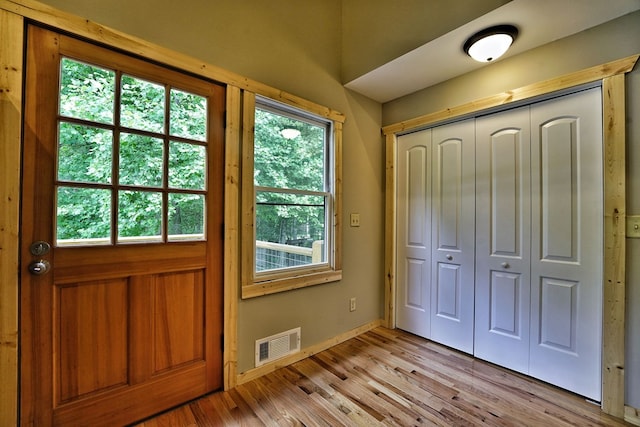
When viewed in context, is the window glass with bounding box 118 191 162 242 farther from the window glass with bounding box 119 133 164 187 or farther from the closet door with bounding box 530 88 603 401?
the closet door with bounding box 530 88 603 401

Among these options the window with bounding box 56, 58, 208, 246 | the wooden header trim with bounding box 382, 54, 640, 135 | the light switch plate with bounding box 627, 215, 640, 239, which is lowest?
the light switch plate with bounding box 627, 215, 640, 239

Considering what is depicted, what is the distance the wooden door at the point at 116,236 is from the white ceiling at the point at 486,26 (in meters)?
1.44

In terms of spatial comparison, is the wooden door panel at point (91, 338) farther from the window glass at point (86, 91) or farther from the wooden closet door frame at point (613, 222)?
the wooden closet door frame at point (613, 222)

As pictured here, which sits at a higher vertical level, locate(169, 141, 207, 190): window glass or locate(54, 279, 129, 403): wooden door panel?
locate(169, 141, 207, 190): window glass

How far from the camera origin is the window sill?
76.5 inches

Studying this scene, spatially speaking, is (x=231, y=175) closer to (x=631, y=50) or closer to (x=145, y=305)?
(x=145, y=305)

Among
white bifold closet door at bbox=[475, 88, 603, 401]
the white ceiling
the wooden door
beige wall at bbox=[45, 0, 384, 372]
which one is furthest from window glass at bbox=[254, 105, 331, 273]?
white bifold closet door at bbox=[475, 88, 603, 401]

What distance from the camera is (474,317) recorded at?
2.31m

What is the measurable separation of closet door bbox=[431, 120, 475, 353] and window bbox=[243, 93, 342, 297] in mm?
936

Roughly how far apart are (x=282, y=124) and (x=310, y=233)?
0.94 m

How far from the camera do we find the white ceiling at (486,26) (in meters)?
1.59

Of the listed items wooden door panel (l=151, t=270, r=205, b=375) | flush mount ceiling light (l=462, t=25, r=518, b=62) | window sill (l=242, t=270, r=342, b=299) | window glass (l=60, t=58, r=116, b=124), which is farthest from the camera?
window sill (l=242, t=270, r=342, b=299)

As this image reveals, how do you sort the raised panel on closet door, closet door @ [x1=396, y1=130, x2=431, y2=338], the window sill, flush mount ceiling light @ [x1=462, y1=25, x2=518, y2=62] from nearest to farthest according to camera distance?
flush mount ceiling light @ [x1=462, y1=25, x2=518, y2=62] < the window sill < the raised panel on closet door < closet door @ [x1=396, y1=130, x2=431, y2=338]

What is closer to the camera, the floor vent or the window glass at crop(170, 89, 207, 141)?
the window glass at crop(170, 89, 207, 141)
